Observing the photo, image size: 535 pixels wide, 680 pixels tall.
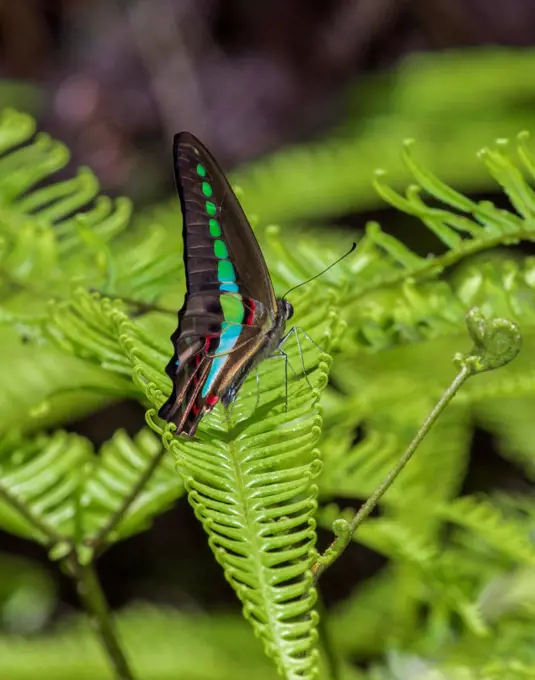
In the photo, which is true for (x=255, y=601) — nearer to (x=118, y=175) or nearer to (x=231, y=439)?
(x=231, y=439)

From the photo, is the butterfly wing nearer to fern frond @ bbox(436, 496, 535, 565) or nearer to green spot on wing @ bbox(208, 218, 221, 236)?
green spot on wing @ bbox(208, 218, 221, 236)

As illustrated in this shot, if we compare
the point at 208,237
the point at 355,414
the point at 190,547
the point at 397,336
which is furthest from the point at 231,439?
the point at 190,547

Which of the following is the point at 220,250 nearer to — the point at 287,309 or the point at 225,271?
the point at 225,271

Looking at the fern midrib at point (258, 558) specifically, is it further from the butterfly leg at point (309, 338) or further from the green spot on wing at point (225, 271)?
the green spot on wing at point (225, 271)

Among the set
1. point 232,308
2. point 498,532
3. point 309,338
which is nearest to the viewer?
point 309,338

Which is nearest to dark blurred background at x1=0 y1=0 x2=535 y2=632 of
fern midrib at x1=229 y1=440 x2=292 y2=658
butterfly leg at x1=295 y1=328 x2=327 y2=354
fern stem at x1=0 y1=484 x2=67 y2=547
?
fern stem at x1=0 y1=484 x2=67 y2=547

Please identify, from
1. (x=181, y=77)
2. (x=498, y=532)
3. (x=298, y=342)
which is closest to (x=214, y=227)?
(x=298, y=342)

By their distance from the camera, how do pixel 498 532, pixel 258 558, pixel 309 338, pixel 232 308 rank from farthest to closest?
1. pixel 498 532
2. pixel 232 308
3. pixel 309 338
4. pixel 258 558
